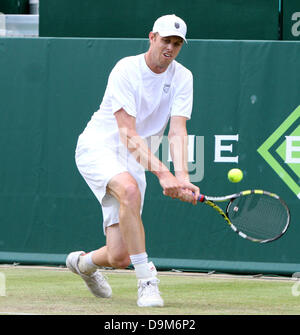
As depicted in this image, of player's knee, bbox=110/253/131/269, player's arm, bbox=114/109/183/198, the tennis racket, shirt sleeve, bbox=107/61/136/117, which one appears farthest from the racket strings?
shirt sleeve, bbox=107/61/136/117

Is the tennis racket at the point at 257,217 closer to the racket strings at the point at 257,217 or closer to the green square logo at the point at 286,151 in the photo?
the racket strings at the point at 257,217

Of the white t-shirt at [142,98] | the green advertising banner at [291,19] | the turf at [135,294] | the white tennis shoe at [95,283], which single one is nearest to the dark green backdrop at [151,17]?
the green advertising banner at [291,19]

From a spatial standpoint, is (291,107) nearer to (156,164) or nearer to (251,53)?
(251,53)

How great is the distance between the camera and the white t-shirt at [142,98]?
198 inches

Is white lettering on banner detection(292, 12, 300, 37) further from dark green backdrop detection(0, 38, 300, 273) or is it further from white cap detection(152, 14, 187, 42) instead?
white cap detection(152, 14, 187, 42)

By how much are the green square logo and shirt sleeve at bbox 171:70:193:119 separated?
1.93 metres

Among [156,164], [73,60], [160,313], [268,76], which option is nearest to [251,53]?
[268,76]

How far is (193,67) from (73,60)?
961mm

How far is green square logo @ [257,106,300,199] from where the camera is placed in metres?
6.95

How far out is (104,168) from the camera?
5.02 meters

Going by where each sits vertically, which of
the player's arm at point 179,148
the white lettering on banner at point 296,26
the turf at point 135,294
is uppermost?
the white lettering on banner at point 296,26

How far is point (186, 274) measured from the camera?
22.9ft

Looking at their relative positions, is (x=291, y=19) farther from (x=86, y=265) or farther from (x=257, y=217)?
(x=86, y=265)

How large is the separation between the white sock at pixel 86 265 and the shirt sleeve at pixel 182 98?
986mm
